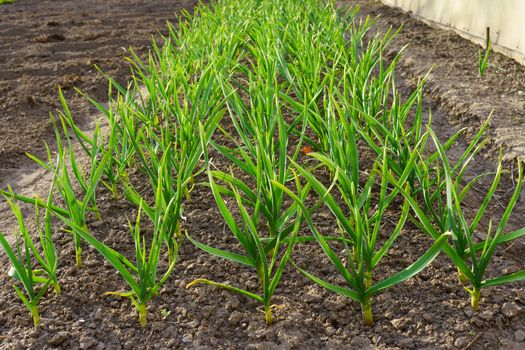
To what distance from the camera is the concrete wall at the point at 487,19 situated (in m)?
3.62

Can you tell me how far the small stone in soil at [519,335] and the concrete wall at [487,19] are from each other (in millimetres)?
2590

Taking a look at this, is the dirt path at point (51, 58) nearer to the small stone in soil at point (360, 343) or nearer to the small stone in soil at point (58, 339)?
the small stone in soil at point (58, 339)

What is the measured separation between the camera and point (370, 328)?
143cm

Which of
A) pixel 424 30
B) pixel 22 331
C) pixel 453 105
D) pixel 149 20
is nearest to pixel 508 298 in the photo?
pixel 22 331

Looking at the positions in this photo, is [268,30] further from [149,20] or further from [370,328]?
[149,20]

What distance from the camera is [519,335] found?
1.38m

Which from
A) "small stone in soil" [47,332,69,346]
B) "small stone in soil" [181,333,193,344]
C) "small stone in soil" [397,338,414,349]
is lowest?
"small stone in soil" [47,332,69,346]

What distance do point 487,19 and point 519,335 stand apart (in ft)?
10.2

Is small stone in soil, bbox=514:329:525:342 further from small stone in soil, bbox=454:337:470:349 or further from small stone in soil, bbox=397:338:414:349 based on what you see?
small stone in soil, bbox=397:338:414:349

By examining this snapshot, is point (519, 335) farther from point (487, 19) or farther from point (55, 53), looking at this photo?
point (55, 53)

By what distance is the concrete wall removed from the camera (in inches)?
143

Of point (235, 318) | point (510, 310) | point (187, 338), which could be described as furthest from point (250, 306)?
point (510, 310)

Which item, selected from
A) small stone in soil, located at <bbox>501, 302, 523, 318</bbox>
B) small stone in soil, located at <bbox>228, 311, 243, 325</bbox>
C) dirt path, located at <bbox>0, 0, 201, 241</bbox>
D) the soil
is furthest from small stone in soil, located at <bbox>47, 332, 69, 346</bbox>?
small stone in soil, located at <bbox>501, 302, 523, 318</bbox>

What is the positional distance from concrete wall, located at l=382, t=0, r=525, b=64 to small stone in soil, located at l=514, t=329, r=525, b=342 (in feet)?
8.50
